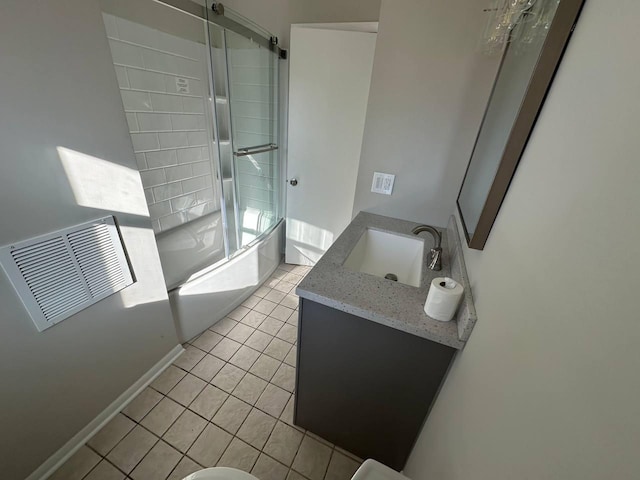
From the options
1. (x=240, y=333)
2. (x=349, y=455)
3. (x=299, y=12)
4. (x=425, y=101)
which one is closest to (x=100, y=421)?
(x=240, y=333)

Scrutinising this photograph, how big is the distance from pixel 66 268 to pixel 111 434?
2.98 feet

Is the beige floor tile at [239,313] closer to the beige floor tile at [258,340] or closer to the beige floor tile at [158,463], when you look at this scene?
the beige floor tile at [258,340]

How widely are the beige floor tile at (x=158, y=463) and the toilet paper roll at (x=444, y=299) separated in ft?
4.52

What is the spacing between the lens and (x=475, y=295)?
2.64 feet

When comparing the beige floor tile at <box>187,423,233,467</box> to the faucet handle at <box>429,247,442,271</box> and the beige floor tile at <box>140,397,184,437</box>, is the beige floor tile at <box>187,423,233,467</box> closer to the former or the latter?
the beige floor tile at <box>140,397,184,437</box>

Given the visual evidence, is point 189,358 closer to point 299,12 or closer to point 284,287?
point 284,287

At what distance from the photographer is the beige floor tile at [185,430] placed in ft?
4.25

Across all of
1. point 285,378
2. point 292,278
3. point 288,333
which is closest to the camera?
point 285,378

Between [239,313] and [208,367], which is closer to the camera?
[208,367]

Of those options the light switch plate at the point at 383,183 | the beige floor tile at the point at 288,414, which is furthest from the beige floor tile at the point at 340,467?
the light switch plate at the point at 383,183

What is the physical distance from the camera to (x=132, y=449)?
49.6 inches

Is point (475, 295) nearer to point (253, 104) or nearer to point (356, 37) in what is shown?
point (356, 37)

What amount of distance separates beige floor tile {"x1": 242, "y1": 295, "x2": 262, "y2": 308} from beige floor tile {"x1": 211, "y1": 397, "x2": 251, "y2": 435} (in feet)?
2.75

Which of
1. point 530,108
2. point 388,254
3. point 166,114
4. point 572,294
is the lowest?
point 388,254
